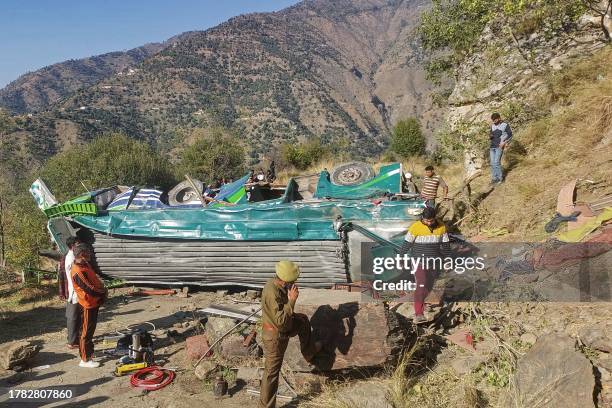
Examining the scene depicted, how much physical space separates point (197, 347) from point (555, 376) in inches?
161

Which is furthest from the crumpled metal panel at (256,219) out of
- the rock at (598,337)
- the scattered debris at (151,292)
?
the rock at (598,337)

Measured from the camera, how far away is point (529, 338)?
200 inches

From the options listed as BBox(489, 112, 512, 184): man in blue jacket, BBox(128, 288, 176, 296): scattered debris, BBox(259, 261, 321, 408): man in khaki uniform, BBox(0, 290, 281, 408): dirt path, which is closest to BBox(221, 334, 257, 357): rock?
BBox(0, 290, 281, 408): dirt path

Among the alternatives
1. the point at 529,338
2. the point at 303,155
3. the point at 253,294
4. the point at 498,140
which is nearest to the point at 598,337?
the point at 529,338

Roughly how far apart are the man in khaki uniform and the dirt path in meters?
0.60

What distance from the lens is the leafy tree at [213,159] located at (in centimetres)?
3722

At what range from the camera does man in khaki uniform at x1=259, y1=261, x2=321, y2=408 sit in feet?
14.2

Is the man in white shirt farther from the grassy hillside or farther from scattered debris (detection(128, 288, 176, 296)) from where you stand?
the grassy hillside

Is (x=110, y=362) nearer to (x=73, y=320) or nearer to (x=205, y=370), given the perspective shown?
(x=73, y=320)

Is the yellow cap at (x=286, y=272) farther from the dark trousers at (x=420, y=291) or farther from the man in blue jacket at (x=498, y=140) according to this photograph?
the man in blue jacket at (x=498, y=140)

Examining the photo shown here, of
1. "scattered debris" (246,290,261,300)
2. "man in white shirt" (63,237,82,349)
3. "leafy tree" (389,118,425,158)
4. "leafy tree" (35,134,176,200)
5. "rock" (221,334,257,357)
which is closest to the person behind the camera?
"rock" (221,334,257,357)

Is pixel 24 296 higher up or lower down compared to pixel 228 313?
lower down

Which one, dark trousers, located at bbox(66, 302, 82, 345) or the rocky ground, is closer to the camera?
the rocky ground

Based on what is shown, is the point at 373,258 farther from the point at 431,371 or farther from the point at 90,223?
the point at 90,223
